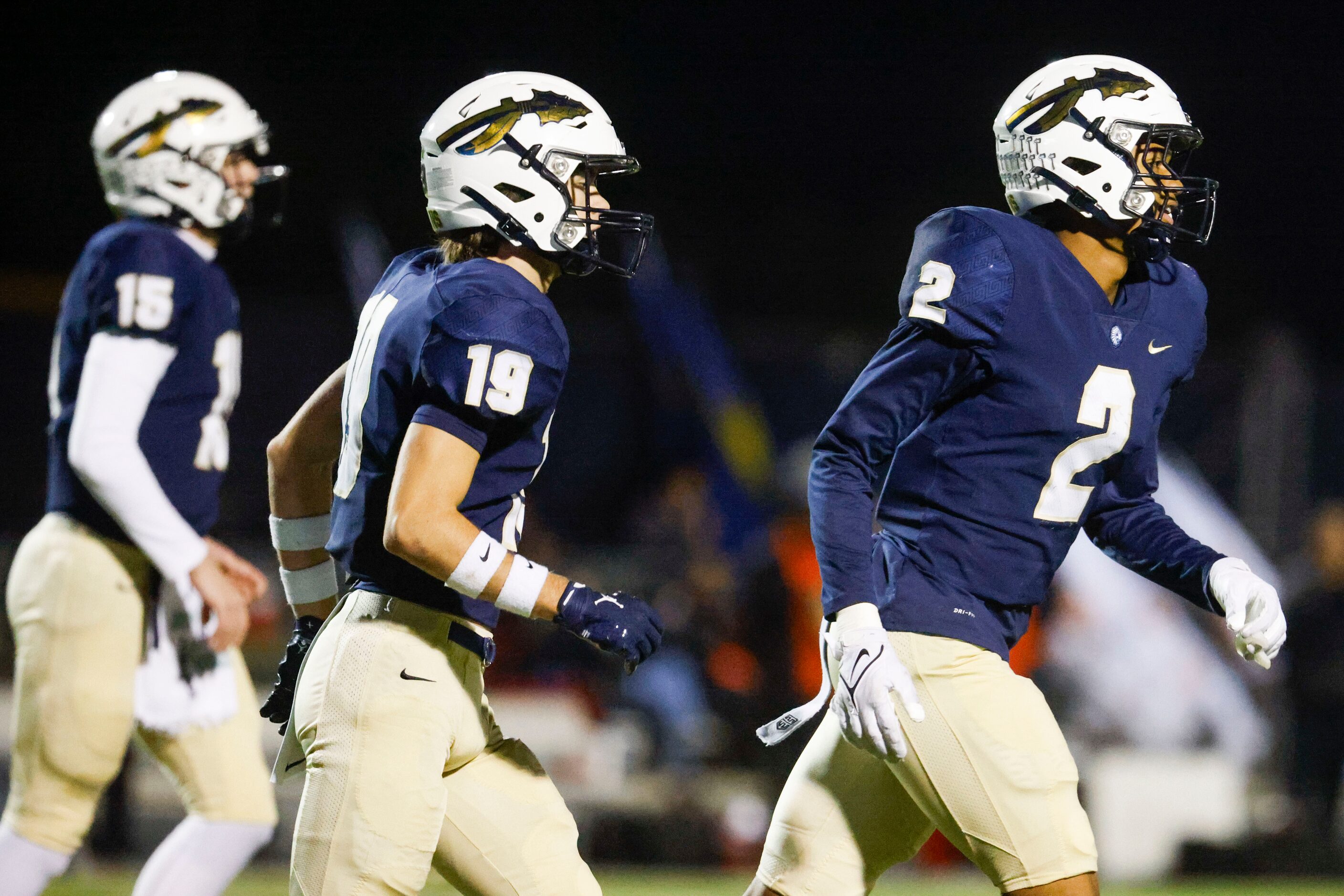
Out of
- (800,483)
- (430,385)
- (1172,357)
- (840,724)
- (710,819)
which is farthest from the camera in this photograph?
(800,483)

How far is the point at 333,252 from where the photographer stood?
11672mm

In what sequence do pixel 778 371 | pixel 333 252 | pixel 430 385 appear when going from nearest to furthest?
pixel 430 385
pixel 778 371
pixel 333 252

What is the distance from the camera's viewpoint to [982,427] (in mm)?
2539

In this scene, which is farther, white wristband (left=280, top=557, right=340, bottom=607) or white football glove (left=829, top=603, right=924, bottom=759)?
white wristband (left=280, top=557, right=340, bottom=607)

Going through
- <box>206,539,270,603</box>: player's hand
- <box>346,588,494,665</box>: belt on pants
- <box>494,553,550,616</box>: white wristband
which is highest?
<box>494,553,550,616</box>: white wristband

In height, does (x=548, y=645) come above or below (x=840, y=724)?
below

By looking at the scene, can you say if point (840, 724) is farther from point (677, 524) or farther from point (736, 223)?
point (736, 223)

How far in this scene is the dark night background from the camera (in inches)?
404

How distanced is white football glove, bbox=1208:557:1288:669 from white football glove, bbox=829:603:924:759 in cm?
66

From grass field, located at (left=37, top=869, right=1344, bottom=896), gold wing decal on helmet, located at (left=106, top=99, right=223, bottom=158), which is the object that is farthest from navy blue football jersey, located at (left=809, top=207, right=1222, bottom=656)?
grass field, located at (left=37, top=869, right=1344, bottom=896)

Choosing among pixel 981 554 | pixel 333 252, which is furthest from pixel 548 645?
pixel 333 252

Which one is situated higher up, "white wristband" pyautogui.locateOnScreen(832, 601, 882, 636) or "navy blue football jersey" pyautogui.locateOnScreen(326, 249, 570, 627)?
"navy blue football jersey" pyautogui.locateOnScreen(326, 249, 570, 627)

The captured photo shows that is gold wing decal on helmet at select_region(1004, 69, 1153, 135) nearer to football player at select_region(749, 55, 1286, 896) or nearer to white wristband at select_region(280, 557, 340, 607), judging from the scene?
football player at select_region(749, 55, 1286, 896)

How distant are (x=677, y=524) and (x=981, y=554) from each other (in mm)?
5198
